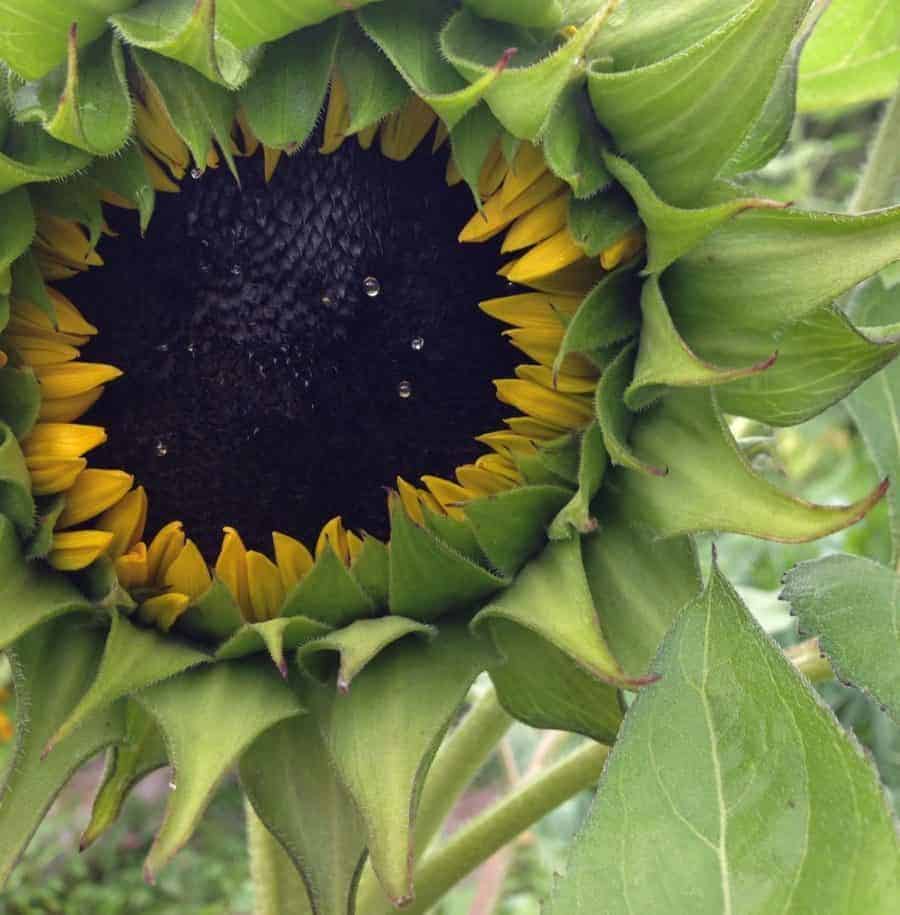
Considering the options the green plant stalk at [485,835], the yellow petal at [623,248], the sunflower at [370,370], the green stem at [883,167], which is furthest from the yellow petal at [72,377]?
the green stem at [883,167]

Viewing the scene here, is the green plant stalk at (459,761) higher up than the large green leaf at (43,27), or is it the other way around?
the large green leaf at (43,27)

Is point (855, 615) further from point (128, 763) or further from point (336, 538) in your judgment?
point (128, 763)

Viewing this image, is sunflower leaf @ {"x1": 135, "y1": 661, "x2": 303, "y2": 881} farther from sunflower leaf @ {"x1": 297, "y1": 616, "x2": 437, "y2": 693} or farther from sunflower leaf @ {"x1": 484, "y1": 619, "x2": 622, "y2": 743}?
sunflower leaf @ {"x1": 484, "y1": 619, "x2": 622, "y2": 743}

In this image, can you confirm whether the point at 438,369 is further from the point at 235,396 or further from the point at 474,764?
the point at 474,764

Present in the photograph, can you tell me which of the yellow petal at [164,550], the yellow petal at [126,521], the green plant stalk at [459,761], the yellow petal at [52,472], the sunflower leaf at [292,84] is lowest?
the green plant stalk at [459,761]

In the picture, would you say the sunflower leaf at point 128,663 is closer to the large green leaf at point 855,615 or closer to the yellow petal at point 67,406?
the yellow petal at point 67,406

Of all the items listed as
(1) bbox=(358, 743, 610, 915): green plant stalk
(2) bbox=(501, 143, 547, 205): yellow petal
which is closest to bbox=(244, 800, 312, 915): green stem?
(1) bbox=(358, 743, 610, 915): green plant stalk
